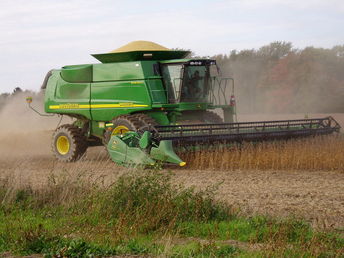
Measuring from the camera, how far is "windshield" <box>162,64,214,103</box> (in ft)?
46.7

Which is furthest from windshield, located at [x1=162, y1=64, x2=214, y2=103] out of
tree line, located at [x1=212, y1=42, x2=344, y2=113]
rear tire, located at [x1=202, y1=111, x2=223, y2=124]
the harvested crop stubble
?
tree line, located at [x1=212, y1=42, x2=344, y2=113]

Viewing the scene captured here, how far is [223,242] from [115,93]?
901 cm

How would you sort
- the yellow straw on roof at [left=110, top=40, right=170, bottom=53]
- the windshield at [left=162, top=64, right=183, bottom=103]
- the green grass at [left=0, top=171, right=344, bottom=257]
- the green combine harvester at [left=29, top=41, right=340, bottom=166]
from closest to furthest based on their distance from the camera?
the green grass at [left=0, top=171, right=344, bottom=257]
the green combine harvester at [left=29, top=41, right=340, bottom=166]
the windshield at [left=162, top=64, right=183, bottom=103]
the yellow straw on roof at [left=110, top=40, right=170, bottom=53]

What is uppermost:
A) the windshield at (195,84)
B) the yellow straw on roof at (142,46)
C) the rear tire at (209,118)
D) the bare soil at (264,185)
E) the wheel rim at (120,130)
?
the yellow straw on roof at (142,46)

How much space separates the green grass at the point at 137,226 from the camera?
5.57 metres

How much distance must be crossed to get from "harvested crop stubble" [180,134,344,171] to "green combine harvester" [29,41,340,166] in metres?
0.38

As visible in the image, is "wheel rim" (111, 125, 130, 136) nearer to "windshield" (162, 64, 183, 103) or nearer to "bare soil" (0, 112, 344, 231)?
"bare soil" (0, 112, 344, 231)

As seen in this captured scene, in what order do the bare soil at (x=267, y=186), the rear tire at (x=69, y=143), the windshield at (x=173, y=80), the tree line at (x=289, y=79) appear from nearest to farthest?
the bare soil at (x=267, y=186) < the windshield at (x=173, y=80) < the rear tire at (x=69, y=143) < the tree line at (x=289, y=79)

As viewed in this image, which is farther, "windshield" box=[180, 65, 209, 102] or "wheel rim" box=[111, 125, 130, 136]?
"windshield" box=[180, 65, 209, 102]

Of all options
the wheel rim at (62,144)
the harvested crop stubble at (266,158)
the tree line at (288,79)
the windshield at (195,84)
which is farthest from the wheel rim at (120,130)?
the tree line at (288,79)

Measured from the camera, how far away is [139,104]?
1416 cm

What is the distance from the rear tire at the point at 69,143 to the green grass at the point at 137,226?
6361 mm

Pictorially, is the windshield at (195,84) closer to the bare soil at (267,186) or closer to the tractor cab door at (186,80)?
the tractor cab door at (186,80)

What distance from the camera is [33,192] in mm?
8625
